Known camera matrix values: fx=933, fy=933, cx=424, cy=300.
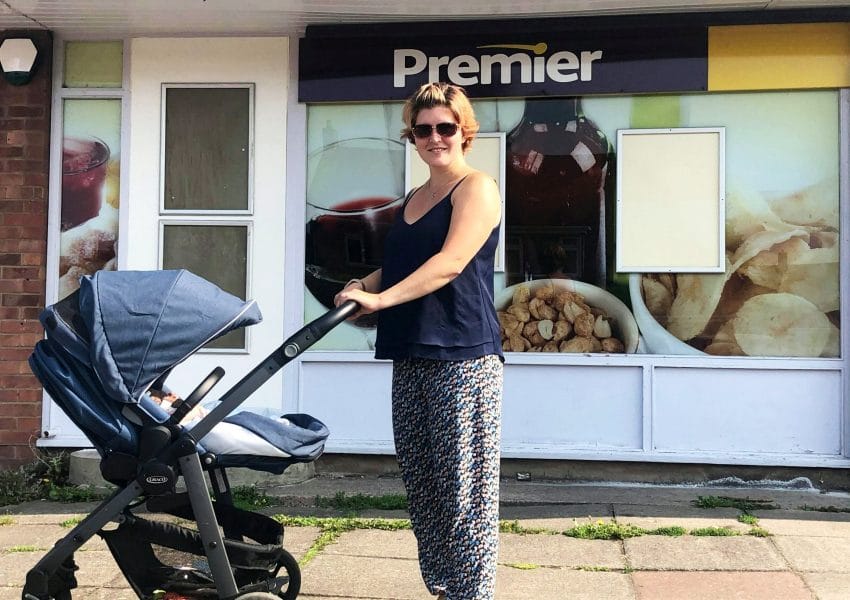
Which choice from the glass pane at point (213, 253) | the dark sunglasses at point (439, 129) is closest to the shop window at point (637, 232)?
the glass pane at point (213, 253)

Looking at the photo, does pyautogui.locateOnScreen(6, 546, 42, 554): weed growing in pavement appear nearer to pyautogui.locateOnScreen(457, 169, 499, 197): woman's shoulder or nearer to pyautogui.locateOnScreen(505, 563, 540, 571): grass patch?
pyautogui.locateOnScreen(505, 563, 540, 571): grass patch

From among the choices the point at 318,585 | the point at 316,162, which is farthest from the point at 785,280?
the point at 318,585

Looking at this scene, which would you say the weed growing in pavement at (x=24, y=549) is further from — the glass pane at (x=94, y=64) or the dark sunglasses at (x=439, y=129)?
the glass pane at (x=94, y=64)

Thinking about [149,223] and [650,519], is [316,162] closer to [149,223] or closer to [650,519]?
[149,223]

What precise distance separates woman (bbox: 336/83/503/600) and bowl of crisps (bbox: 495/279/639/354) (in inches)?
124

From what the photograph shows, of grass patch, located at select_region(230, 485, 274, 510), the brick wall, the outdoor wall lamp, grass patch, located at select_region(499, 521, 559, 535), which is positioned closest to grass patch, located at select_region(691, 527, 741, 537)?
grass patch, located at select_region(499, 521, 559, 535)

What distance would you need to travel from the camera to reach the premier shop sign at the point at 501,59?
20.0 ft

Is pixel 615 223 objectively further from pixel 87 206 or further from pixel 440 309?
pixel 87 206

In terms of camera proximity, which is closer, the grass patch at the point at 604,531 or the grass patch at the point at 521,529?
the grass patch at the point at 604,531

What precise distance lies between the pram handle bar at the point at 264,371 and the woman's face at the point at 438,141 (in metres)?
0.58

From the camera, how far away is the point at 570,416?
20.2ft

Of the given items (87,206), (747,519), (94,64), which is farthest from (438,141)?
(94,64)

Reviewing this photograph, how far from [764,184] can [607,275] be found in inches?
45.8

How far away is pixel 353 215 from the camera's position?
21.0 ft
